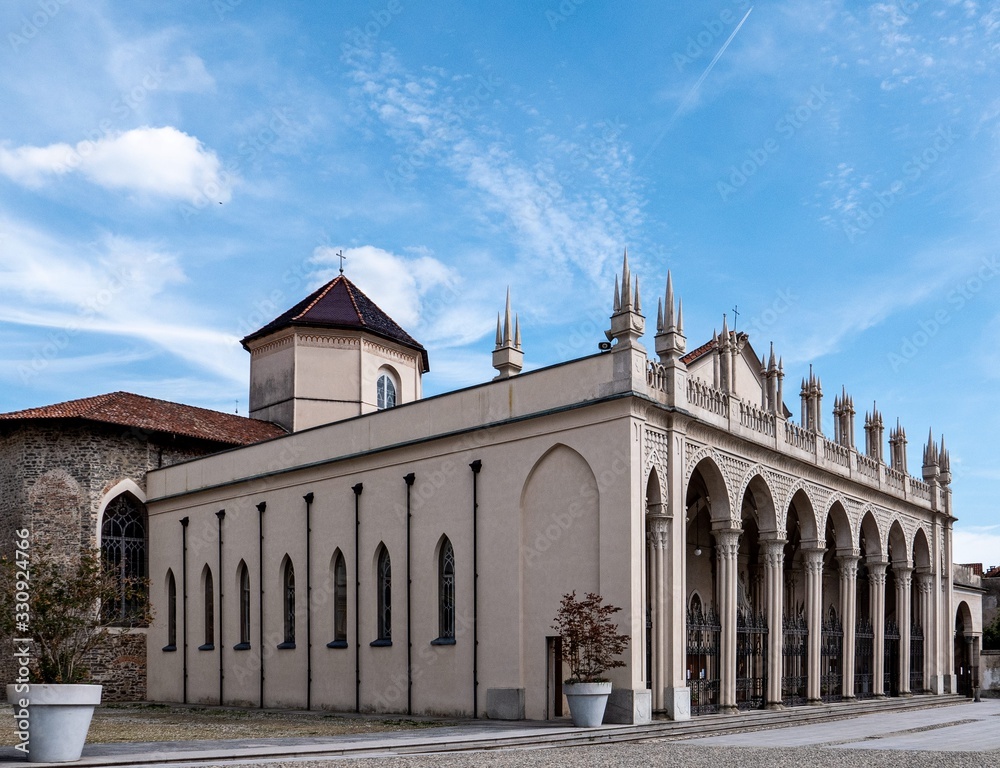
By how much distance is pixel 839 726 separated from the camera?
78.7 feet

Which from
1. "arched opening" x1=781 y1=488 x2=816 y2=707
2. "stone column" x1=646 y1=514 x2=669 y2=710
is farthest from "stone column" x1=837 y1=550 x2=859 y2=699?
"stone column" x1=646 y1=514 x2=669 y2=710

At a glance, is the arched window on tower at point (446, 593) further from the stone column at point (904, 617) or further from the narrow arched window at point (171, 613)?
the stone column at point (904, 617)

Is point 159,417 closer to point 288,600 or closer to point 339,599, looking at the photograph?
point 288,600

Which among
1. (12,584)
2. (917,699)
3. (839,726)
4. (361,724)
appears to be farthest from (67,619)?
(917,699)

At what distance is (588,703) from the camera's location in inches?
837

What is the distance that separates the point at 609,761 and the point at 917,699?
2067 cm

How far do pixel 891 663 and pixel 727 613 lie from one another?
1232cm

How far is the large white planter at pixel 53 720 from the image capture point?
615 inches

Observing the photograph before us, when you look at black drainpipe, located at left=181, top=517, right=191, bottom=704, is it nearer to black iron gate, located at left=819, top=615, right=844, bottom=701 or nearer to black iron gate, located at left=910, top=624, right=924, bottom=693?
black iron gate, located at left=819, top=615, right=844, bottom=701

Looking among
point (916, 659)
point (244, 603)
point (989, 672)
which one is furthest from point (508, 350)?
point (989, 672)

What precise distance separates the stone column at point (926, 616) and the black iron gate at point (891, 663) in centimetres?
227

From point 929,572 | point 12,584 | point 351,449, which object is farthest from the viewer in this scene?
point 929,572

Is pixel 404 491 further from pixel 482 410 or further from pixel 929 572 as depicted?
pixel 929 572

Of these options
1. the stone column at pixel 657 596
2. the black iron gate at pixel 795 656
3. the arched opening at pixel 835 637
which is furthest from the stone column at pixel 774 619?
the stone column at pixel 657 596
